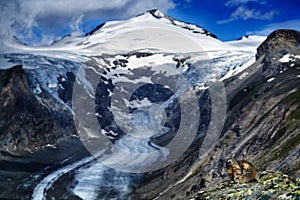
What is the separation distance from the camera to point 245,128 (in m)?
109

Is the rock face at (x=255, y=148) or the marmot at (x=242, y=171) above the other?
the marmot at (x=242, y=171)

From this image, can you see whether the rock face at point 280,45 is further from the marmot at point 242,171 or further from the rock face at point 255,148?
the marmot at point 242,171

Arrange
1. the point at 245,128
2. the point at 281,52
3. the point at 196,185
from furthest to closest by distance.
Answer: the point at 281,52
the point at 245,128
the point at 196,185

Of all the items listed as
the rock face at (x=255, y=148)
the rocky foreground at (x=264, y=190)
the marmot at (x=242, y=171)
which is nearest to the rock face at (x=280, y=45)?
the rock face at (x=255, y=148)

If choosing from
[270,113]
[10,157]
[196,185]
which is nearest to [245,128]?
[270,113]

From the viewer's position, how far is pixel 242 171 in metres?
19.9

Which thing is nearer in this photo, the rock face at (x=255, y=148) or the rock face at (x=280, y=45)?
the rock face at (x=255, y=148)

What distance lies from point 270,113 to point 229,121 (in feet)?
127

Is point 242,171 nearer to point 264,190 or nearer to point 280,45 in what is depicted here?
point 264,190

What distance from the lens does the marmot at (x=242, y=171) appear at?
19547 millimetres

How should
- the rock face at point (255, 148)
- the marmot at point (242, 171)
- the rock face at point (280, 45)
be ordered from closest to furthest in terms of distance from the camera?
the marmot at point (242, 171) → the rock face at point (255, 148) → the rock face at point (280, 45)

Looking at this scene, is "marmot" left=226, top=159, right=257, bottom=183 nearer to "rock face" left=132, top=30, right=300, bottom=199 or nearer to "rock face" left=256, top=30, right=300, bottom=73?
"rock face" left=132, top=30, right=300, bottom=199

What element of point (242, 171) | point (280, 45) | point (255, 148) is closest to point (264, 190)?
point (242, 171)

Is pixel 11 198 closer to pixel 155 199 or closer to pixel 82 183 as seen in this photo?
pixel 82 183
